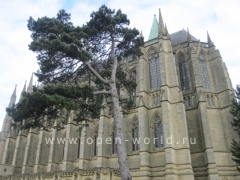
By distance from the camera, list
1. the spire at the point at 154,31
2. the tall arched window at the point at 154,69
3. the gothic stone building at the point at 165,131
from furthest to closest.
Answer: the spire at the point at 154,31 < the tall arched window at the point at 154,69 < the gothic stone building at the point at 165,131

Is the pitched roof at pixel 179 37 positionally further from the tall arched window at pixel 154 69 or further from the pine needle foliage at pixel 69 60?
the pine needle foliage at pixel 69 60

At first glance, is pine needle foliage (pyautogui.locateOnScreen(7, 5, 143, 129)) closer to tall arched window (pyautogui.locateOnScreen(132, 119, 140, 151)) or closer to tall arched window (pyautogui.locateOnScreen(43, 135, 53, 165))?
tall arched window (pyautogui.locateOnScreen(132, 119, 140, 151))

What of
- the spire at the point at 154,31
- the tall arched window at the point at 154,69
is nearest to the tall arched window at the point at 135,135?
the tall arched window at the point at 154,69

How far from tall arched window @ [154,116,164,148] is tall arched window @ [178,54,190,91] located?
496 cm

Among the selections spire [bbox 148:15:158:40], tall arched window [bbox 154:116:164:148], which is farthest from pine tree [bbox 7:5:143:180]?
spire [bbox 148:15:158:40]

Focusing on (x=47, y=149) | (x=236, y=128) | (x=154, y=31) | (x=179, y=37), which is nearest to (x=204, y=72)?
(x=236, y=128)

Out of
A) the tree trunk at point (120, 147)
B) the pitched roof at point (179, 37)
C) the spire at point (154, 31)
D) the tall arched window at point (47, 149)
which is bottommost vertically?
the tree trunk at point (120, 147)

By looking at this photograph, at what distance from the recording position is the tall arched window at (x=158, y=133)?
20656 millimetres

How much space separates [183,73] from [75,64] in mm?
15899

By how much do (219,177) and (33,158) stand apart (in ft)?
73.2

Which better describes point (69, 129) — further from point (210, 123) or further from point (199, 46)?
point (199, 46)

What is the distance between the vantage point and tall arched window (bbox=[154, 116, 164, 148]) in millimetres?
20656

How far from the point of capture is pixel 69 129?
25.4 m

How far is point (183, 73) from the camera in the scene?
2477 cm
